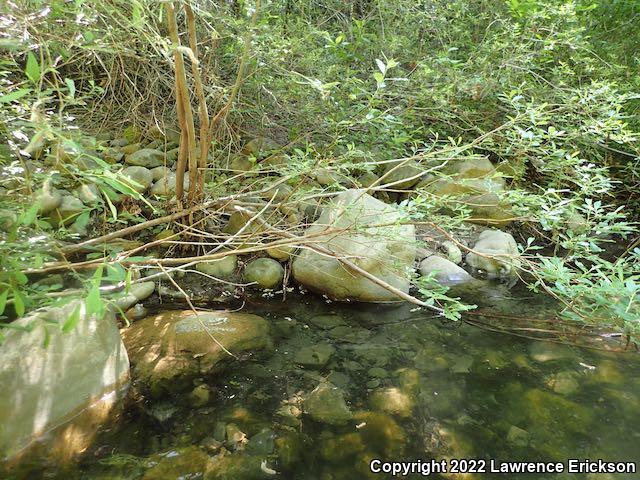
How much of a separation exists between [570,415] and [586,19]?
13.1 ft

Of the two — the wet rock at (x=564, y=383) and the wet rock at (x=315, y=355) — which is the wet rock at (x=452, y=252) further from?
the wet rock at (x=315, y=355)

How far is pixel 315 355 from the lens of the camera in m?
2.81

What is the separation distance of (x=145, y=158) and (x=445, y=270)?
3038 mm

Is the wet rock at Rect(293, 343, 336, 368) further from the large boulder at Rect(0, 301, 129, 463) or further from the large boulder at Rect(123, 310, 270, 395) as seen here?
the large boulder at Rect(0, 301, 129, 463)

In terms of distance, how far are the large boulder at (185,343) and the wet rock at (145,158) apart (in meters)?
1.77

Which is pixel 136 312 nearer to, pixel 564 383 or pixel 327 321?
pixel 327 321

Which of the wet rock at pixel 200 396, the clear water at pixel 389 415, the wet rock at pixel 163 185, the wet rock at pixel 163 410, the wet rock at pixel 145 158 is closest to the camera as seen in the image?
the clear water at pixel 389 415

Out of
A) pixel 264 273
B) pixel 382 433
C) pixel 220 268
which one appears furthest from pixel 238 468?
pixel 220 268

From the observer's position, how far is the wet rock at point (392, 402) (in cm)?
234

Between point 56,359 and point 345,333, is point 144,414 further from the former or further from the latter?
point 345,333

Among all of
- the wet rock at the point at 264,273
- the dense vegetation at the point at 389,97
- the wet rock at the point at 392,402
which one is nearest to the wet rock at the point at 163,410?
the dense vegetation at the point at 389,97

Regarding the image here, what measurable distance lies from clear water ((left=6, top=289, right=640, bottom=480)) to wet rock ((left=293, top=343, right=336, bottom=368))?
0.13 ft

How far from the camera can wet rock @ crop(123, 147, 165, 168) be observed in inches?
166

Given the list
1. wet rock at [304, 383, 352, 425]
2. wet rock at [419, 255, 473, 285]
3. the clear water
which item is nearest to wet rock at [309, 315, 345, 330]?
the clear water
